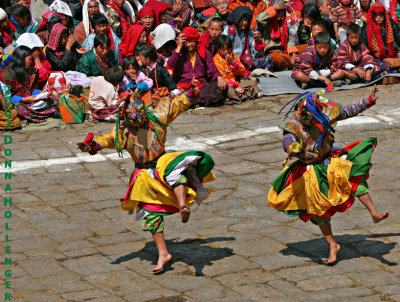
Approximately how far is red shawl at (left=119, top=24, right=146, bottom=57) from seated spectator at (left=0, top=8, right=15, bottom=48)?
67.2 inches

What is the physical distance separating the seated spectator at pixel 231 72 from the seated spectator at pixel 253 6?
123 centimetres

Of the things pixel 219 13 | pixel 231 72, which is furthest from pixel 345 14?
pixel 231 72

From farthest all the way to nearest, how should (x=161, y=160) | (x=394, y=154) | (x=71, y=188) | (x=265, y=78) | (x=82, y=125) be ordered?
(x=265, y=78)
(x=82, y=125)
(x=394, y=154)
(x=71, y=188)
(x=161, y=160)

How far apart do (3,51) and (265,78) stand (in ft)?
13.2

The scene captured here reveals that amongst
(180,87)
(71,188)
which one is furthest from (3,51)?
(71,188)

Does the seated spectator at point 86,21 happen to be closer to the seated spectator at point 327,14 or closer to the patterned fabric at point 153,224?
the seated spectator at point 327,14

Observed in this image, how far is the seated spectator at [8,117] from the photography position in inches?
455

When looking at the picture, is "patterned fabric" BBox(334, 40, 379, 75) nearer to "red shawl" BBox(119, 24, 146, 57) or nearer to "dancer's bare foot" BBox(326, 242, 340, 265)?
"red shawl" BBox(119, 24, 146, 57)

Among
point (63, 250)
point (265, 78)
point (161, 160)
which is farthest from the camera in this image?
point (265, 78)

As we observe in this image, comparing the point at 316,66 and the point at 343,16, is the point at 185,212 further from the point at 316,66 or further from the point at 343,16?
the point at 343,16

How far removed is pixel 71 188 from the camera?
9.77m

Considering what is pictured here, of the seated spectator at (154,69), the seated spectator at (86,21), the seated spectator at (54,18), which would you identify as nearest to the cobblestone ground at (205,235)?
the seated spectator at (154,69)

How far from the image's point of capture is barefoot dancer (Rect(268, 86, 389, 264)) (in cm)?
739

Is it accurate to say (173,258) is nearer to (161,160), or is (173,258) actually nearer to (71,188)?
(161,160)
